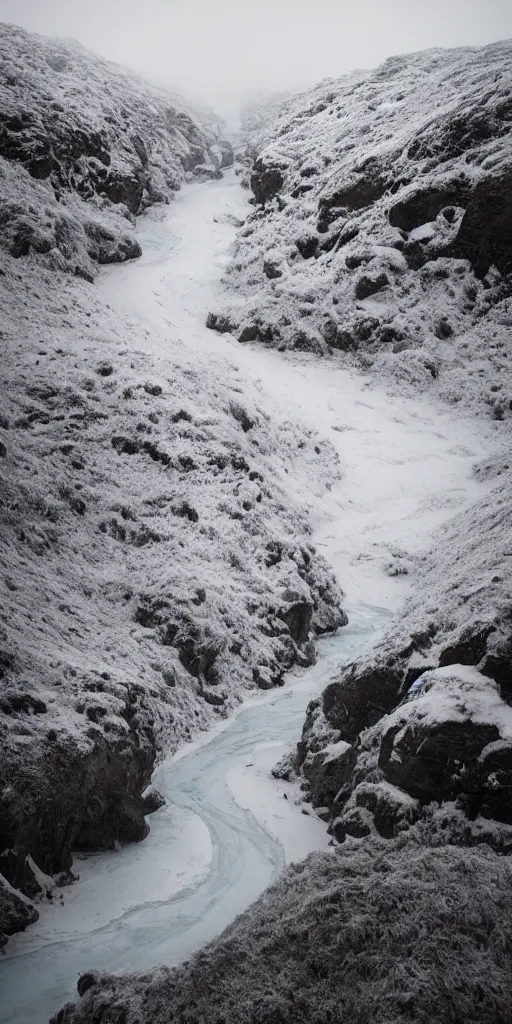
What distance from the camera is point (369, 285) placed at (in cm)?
3275

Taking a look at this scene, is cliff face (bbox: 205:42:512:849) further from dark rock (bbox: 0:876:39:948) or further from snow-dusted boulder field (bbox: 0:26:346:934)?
dark rock (bbox: 0:876:39:948)

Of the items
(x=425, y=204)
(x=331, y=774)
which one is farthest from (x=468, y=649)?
(x=425, y=204)

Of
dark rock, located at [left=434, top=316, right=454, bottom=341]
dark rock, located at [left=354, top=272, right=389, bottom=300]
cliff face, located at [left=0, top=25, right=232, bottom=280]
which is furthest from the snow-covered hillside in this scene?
cliff face, located at [left=0, top=25, right=232, bottom=280]

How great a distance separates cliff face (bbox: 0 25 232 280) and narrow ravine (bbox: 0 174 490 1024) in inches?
120

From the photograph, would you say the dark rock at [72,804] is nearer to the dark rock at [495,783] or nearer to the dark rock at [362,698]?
the dark rock at [362,698]

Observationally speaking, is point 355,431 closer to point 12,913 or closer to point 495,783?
point 495,783

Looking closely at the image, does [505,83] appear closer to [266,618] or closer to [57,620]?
[266,618]

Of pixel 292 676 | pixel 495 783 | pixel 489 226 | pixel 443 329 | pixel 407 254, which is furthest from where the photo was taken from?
pixel 407 254

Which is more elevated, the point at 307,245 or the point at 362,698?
the point at 307,245

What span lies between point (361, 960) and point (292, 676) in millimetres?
9772

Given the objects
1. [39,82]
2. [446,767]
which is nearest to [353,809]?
[446,767]

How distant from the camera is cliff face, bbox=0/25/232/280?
3069cm

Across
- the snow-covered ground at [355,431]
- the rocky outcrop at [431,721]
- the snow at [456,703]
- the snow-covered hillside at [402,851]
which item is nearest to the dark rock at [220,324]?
the snow-covered ground at [355,431]

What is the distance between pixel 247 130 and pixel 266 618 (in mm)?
79835
